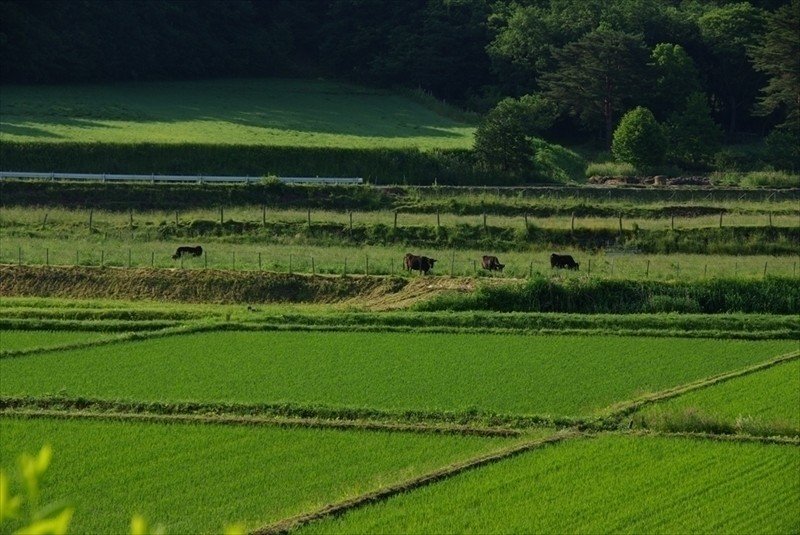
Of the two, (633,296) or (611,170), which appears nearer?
(633,296)

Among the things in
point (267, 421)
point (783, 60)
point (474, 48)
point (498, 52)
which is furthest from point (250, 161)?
point (267, 421)

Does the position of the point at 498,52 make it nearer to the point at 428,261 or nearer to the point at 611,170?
the point at 611,170

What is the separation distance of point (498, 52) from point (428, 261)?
154ft

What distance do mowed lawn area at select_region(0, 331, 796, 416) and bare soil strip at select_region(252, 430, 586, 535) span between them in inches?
92.8

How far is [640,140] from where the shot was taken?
71562 millimetres

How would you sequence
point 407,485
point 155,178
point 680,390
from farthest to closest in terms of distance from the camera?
1. point 155,178
2. point 680,390
3. point 407,485

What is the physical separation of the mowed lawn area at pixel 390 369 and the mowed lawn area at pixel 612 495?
3390 mm

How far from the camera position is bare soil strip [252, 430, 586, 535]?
1817 centimetres

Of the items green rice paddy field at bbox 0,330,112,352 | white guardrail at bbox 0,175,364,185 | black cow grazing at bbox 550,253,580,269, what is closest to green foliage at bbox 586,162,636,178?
white guardrail at bbox 0,175,364,185

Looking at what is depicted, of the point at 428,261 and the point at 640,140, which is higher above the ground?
the point at 640,140

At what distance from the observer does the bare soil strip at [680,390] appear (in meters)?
25.2

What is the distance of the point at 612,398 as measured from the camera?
26859mm

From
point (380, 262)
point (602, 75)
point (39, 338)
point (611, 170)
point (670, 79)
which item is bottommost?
point (611, 170)

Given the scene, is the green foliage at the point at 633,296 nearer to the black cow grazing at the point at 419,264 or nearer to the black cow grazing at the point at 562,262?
the black cow grazing at the point at 419,264
